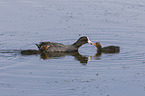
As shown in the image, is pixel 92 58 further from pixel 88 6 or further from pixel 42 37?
pixel 88 6

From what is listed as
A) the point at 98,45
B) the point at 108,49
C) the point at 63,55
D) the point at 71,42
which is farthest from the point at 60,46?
the point at 108,49

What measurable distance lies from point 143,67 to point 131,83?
219 cm

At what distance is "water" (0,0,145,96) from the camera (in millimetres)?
13141

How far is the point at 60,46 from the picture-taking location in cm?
1814

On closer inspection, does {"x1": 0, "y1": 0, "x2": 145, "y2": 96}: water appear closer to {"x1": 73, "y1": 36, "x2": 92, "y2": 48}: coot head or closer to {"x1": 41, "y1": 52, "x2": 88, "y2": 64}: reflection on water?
{"x1": 41, "y1": 52, "x2": 88, "y2": 64}: reflection on water

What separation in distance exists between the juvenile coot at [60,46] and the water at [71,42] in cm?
44

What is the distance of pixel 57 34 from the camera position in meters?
20.7

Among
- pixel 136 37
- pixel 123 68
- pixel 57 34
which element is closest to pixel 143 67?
pixel 123 68

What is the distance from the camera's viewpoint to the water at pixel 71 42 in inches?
517

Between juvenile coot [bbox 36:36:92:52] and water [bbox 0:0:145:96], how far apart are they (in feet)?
1.45

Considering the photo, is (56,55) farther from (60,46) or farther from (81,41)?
(81,41)

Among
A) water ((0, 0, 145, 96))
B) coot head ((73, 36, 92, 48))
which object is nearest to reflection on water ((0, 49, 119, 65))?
water ((0, 0, 145, 96))

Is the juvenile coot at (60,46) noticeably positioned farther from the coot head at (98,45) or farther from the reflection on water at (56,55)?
the coot head at (98,45)

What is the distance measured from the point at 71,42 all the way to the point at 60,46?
157cm
